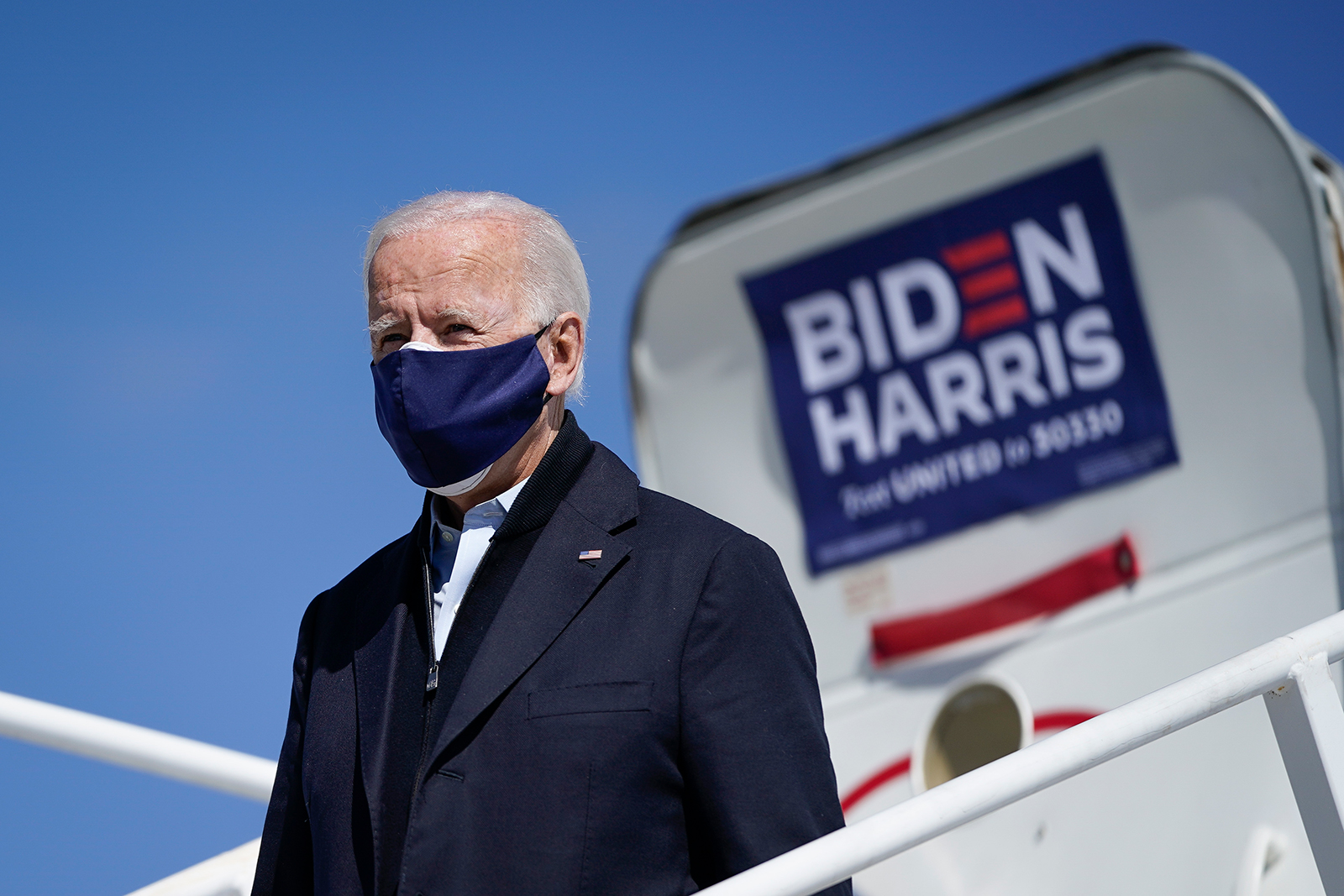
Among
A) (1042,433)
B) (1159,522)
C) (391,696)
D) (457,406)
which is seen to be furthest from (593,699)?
(1042,433)

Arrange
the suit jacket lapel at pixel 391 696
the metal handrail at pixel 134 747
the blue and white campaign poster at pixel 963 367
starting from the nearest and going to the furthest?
the suit jacket lapel at pixel 391 696 < the metal handrail at pixel 134 747 < the blue and white campaign poster at pixel 963 367

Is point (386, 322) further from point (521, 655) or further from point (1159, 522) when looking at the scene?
point (1159, 522)

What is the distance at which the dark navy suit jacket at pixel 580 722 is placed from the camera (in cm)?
145

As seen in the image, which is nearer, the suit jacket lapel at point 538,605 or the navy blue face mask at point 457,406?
the suit jacket lapel at point 538,605

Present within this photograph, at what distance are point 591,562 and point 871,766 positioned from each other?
2.62 meters

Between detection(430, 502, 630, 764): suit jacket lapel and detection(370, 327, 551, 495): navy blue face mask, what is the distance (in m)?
0.14

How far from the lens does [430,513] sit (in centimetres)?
182

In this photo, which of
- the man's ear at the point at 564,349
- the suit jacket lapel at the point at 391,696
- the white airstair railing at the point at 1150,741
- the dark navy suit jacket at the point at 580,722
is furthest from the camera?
the man's ear at the point at 564,349

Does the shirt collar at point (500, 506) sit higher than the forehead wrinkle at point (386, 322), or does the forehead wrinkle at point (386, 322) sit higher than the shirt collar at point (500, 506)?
the forehead wrinkle at point (386, 322)

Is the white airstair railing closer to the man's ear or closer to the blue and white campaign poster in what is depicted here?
the man's ear

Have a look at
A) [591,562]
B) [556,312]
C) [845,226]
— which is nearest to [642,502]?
[591,562]

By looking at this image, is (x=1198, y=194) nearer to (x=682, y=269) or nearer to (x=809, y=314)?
(x=809, y=314)

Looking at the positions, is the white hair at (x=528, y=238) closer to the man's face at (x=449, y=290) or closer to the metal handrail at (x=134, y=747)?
the man's face at (x=449, y=290)

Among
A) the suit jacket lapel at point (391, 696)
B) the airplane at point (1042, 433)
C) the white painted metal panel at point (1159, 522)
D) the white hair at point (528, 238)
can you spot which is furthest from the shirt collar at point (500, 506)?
the white painted metal panel at point (1159, 522)
